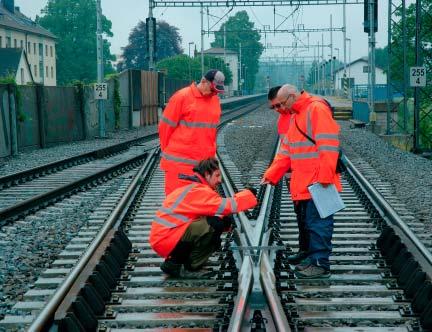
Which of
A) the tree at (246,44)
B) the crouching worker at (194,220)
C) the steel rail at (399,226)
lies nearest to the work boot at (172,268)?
the crouching worker at (194,220)

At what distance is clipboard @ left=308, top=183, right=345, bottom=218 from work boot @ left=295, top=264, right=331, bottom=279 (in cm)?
46

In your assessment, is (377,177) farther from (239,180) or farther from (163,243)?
(163,243)

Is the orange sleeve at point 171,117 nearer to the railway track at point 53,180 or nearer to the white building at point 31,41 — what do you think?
the railway track at point 53,180

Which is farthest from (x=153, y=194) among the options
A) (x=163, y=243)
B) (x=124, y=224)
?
(x=163, y=243)

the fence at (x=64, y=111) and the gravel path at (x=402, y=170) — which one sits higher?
the fence at (x=64, y=111)

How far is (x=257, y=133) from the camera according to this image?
29922mm

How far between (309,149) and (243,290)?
1.60 metres

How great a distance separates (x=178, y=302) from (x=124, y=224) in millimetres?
3595

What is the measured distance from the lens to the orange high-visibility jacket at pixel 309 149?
21.1 feet

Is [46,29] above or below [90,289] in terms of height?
above

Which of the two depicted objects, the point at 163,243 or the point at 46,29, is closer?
the point at 163,243

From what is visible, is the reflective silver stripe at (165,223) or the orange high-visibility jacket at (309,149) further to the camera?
the reflective silver stripe at (165,223)

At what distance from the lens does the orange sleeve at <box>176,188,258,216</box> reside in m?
6.39

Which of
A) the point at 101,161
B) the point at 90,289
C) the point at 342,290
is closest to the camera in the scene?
the point at 90,289
